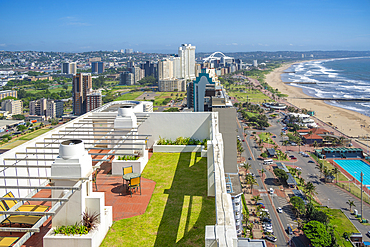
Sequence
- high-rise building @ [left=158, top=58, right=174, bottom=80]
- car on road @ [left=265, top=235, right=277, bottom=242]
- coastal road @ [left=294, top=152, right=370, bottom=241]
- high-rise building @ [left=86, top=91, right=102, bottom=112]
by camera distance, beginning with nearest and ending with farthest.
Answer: car on road @ [left=265, top=235, right=277, bottom=242] → coastal road @ [left=294, top=152, right=370, bottom=241] → high-rise building @ [left=86, top=91, right=102, bottom=112] → high-rise building @ [left=158, top=58, right=174, bottom=80]

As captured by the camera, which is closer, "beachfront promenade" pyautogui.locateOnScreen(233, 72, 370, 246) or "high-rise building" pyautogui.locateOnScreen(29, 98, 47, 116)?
"beachfront promenade" pyautogui.locateOnScreen(233, 72, 370, 246)

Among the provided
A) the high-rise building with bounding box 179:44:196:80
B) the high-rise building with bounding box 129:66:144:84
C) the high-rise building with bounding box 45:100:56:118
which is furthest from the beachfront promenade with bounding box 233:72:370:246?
the high-rise building with bounding box 129:66:144:84

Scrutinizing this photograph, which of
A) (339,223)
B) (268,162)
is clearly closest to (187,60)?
(268,162)

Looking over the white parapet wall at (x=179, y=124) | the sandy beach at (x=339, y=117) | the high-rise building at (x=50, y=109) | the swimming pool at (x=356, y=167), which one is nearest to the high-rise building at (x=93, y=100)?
the high-rise building at (x=50, y=109)

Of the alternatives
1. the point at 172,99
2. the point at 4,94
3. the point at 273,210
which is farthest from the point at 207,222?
the point at 4,94

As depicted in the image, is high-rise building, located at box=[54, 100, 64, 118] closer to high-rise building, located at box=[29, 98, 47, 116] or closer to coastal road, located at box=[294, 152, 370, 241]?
high-rise building, located at box=[29, 98, 47, 116]

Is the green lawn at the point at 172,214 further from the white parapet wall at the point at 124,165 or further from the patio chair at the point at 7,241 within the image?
the patio chair at the point at 7,241

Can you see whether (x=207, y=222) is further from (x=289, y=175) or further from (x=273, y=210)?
(x=289, y=175)

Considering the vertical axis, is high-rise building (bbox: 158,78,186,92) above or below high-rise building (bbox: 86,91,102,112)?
above
